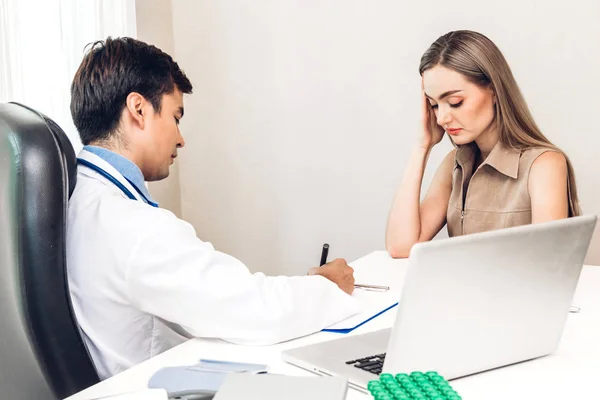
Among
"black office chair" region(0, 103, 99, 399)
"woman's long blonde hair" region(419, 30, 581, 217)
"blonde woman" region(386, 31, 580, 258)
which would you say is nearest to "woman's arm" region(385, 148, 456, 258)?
"blonde woman" region(386, 31, 580, 258)

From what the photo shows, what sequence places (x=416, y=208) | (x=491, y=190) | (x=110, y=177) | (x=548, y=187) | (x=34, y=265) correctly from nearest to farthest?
(x=34, y=265)
(x=110, y=177)
(x=548, y=187)
(x=491, y=190)
(x=416, y=208)

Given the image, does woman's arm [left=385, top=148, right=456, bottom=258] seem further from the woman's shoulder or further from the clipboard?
the clipboard

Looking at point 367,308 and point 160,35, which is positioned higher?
point 160,35

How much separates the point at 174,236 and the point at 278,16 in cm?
192

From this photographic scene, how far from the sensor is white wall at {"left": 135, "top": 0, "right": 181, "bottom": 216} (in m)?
2.79

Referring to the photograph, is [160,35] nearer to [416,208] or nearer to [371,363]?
[416,208]

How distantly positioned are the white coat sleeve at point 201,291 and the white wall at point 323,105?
66.4 inches

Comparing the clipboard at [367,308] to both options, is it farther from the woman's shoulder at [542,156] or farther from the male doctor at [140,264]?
the woman's shoulder at [542,156]

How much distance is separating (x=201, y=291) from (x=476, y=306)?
42 centimetres

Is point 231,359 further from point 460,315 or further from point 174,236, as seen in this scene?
point 460,315

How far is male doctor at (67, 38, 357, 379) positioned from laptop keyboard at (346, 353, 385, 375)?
0.17 metres

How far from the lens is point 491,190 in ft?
6.43

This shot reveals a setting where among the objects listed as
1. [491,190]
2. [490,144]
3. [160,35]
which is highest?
[160,35]

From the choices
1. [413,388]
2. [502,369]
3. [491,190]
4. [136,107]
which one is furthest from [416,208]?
[413,388]
